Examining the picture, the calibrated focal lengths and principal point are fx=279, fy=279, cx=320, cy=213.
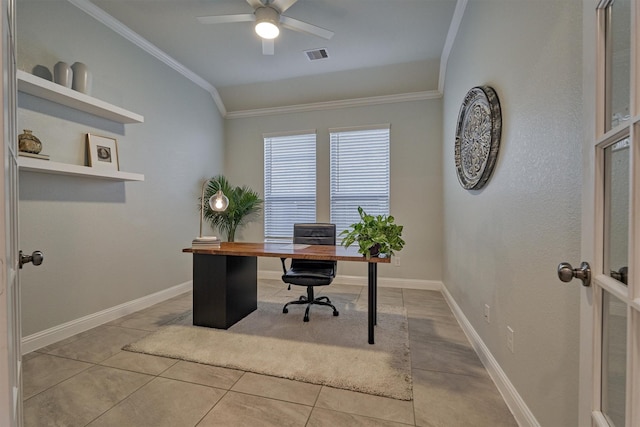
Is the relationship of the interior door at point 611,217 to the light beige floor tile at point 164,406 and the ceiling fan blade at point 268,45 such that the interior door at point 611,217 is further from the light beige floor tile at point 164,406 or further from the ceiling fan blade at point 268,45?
the ceiling fan blade at point 268,45

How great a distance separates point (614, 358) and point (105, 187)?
11.9ft

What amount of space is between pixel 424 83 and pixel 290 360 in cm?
375

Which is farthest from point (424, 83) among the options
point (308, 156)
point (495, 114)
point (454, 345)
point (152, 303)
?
point (152, 303)

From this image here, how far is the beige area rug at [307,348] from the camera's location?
6.08 feet

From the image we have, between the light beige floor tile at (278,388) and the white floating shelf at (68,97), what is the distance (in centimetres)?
255

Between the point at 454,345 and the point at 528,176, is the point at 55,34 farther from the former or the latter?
the point at 454,345

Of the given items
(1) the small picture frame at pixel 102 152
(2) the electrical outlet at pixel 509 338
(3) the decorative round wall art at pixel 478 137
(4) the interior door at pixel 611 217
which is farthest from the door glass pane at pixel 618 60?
(1) the small picture frame at pixel 102 152

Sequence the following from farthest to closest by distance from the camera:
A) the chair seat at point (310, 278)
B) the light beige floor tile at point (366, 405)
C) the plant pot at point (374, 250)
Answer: the chair seat at point (310, 278) < the plant pot at point (374, 250) < the light beige floor tile at point (366, 405)

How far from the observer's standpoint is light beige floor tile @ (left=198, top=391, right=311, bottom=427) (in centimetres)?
147

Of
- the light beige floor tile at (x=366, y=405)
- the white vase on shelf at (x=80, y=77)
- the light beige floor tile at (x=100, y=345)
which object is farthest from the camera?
the white vase on shelf at (x=80, y=77)

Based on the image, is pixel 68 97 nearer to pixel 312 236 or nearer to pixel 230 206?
pixel 230 206

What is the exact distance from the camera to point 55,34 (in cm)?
234

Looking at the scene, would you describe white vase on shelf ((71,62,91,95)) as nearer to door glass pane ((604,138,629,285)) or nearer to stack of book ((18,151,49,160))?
stack of book ((18,151,49,160))

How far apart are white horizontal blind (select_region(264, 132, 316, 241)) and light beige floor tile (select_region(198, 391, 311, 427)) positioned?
296cm
